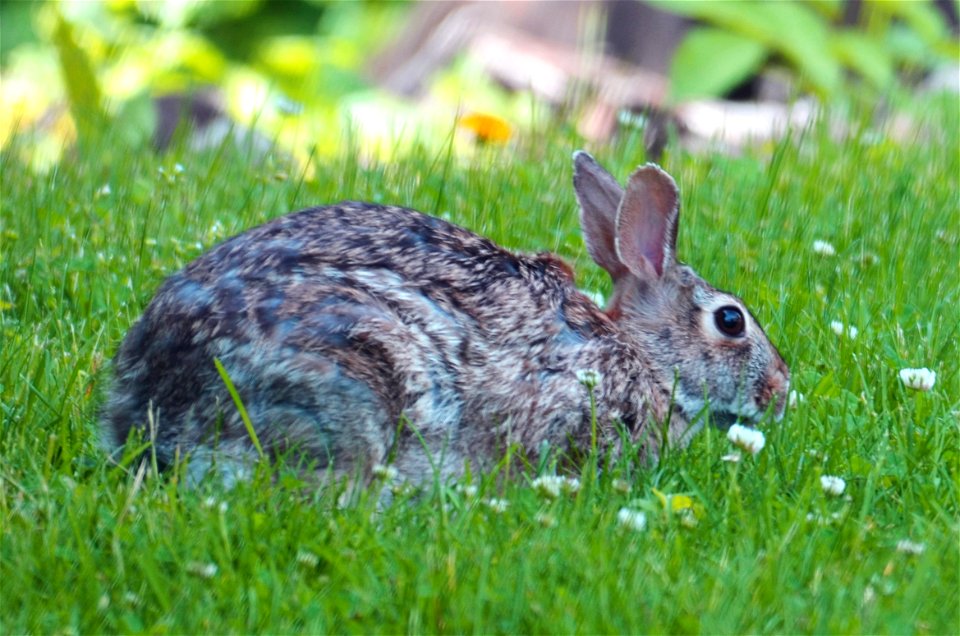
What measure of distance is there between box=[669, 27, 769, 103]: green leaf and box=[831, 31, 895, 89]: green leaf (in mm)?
616

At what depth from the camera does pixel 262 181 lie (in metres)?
6.95

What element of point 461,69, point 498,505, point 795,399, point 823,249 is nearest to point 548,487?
point 498,505

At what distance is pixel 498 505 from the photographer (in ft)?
13.4

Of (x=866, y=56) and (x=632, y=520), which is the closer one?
(x=632, y=520)

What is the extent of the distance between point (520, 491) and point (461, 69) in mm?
8162

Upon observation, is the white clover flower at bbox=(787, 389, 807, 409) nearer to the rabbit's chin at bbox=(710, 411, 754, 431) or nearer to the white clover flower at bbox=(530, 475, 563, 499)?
the rabbit's chin at bbox=(710, 411, 754, 431)

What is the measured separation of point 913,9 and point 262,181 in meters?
5.92

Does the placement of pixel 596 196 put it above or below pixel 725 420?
above

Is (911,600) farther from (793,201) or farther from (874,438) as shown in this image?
(793,201)

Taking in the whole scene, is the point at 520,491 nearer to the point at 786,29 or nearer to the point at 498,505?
the point at 498,505

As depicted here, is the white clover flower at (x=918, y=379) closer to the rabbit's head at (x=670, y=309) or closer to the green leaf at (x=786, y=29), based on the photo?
the rabbit's head at (x=670, y=309)

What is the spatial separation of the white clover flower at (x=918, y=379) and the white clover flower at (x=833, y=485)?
0.71 metres

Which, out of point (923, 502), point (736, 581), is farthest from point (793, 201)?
point (736, 581)

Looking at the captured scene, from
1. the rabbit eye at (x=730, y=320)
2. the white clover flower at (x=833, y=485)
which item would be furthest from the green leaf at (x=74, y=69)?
the white clover flower at (x=833, y=485)
